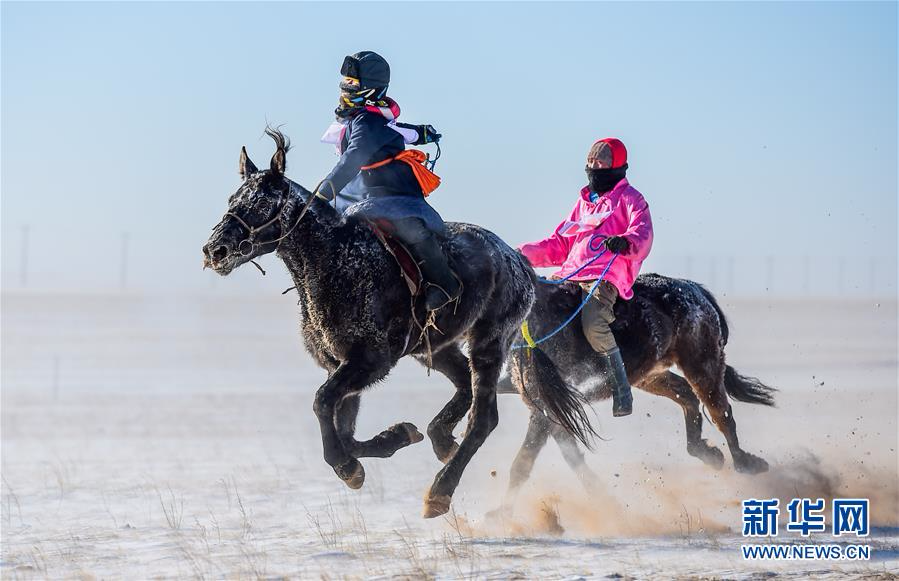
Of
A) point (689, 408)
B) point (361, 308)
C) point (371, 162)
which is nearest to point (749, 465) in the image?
point (689, 408)

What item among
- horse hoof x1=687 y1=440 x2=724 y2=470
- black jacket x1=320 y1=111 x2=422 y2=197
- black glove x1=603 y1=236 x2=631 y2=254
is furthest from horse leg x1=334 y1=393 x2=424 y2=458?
horse hoof x1=687 y1=440 x2=724 y2=470

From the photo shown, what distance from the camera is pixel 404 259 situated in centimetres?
719

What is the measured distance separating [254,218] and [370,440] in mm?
1557

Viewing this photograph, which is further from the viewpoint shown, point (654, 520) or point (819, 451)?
point (819, 451)

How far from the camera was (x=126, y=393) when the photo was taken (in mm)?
26188

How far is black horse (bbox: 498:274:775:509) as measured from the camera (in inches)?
344

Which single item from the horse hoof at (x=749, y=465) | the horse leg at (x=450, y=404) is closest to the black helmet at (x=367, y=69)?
the horse leg at (x=450, y=404)

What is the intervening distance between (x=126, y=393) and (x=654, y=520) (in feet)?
63.8

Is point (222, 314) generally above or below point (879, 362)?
below

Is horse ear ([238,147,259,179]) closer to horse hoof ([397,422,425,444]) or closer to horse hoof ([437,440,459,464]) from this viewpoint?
horse hoof ([397,422,425,444])

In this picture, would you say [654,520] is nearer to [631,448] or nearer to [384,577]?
[384,577]

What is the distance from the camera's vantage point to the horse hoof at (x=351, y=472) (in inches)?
272

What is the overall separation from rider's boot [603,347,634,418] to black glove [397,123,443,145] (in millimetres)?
2234

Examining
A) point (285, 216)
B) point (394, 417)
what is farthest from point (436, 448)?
point (394, 417)
